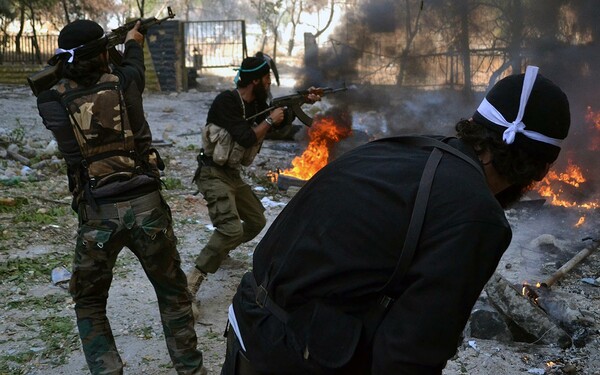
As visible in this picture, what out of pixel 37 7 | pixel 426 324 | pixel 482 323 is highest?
pixel 37 7

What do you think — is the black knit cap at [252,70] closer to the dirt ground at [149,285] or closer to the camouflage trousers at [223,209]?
→ the camouflage trousers at [223,209]

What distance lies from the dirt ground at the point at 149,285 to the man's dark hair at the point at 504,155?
2503mm

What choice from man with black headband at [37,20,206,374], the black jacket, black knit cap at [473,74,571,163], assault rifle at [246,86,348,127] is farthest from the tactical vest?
black knit cap at [473,74,571,163]

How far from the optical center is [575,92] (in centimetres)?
1012

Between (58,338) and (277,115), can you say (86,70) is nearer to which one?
(58,338)

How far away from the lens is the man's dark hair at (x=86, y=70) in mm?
3510

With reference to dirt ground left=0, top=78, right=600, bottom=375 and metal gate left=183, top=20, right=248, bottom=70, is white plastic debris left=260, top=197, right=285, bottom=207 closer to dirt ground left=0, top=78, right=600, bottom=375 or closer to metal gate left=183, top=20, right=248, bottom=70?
dirt ground left=0, top=78, right=600, bottom=375

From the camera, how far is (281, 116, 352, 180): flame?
9.40 meters

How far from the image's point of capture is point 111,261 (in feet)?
12.0

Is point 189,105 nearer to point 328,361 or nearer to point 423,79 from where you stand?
point 423,79

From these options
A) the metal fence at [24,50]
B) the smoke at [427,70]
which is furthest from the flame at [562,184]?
the metal fence at [24,50]

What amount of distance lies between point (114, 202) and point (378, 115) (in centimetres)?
985

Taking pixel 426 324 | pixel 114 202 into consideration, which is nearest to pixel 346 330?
pixel 426 324

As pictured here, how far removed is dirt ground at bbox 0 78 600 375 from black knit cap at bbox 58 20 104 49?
6.69 feet
